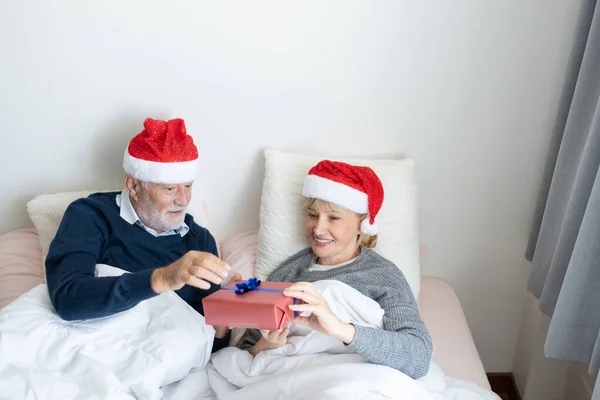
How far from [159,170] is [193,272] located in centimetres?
46

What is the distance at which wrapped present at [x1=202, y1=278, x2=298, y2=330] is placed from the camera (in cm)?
134

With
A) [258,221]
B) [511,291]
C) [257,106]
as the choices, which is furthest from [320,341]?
[511,291]

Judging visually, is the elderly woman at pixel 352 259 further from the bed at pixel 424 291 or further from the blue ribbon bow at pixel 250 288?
the bed at pixel 424 291

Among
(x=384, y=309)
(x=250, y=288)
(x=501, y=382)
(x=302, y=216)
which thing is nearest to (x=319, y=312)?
(x=250, y=288)

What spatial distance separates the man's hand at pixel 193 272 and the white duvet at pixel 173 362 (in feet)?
0.69

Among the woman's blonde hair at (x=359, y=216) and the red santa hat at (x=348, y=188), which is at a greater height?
the red santa hat at (x=348, y=188)

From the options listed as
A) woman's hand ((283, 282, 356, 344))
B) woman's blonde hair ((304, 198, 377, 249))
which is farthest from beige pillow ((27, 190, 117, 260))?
woman's hand ((283, 282, 356, 344))

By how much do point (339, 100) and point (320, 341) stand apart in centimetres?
82

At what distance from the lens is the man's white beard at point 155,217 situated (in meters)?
1.77

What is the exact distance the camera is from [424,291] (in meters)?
2.12

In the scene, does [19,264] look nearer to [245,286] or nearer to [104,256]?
[104,256]

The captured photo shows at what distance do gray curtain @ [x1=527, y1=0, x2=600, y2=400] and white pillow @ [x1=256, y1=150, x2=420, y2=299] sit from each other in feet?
1.34

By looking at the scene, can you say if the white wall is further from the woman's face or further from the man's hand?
the man's hand

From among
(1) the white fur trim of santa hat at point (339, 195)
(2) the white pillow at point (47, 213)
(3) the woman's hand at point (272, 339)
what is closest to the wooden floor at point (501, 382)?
(1) the white fur trim of santa hat at point (339, 195)
